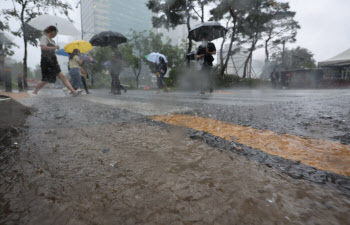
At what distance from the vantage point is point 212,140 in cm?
100

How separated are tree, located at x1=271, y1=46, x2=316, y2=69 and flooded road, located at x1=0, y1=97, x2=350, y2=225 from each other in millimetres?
41413

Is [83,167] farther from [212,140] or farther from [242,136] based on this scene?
[242,136]

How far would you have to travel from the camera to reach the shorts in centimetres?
487

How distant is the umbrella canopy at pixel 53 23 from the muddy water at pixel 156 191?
32.0ft

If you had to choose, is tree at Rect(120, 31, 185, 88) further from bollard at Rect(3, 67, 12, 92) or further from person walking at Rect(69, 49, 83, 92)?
person walking at Rect(69, 49, 83, 92)

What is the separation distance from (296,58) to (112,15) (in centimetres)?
9228

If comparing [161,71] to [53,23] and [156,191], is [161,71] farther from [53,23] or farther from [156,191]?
[156,191]

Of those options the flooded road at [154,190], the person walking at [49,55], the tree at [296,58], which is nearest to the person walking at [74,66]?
the person walking at [49,55]

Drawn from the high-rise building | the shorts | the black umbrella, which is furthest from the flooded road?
the high-rise building

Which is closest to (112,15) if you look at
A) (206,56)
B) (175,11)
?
(175,11)

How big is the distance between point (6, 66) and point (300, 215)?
9.19 m

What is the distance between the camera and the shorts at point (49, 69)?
487 cm

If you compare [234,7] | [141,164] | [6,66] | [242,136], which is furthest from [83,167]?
[234,7]

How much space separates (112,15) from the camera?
96.3 m
